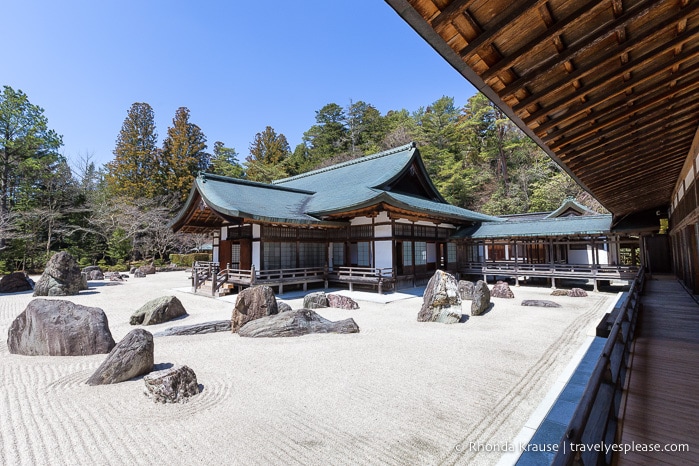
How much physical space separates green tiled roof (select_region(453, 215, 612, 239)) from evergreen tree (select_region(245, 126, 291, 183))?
30.4 metres

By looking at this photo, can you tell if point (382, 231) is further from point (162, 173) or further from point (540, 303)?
point (162, 173)

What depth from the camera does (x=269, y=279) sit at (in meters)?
13.0

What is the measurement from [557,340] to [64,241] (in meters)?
37.3

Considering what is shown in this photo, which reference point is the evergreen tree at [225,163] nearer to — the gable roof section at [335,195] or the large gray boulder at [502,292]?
Result: the gable roof section at [335,195]

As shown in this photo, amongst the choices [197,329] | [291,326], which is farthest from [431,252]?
[197,329]

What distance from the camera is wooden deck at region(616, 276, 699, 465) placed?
244 centimetres

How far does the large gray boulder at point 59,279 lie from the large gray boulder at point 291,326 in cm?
1209

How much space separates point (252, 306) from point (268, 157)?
4085 cm

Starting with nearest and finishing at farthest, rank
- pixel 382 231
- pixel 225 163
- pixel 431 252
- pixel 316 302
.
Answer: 1. pixel 316 302
2. pixel 382 231
3. pixel 431 252
4. pixel 225 163

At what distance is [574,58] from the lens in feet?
8.04

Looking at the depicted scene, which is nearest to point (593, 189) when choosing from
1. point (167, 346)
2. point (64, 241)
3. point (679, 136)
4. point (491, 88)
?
point (679, 136)

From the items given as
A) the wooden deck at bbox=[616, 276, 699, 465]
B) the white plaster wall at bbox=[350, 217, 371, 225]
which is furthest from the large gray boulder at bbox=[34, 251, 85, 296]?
the wooden deck at bbox=[616, 276, 699, 465]

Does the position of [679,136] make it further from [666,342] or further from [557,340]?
[557,340]

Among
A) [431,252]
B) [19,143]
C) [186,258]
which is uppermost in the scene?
[19,143]
